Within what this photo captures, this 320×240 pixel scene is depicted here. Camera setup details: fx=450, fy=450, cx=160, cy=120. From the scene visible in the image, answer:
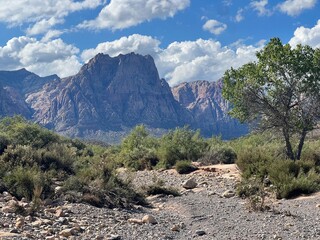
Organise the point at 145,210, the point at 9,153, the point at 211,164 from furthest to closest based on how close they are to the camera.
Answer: the point at 211,164, the point at 9,153, the point at 145,210

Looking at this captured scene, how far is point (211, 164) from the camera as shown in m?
29.0

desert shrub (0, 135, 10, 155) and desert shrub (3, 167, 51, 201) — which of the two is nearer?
desert shrub (3, 167, 51, 201)

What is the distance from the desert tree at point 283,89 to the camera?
23.4 m

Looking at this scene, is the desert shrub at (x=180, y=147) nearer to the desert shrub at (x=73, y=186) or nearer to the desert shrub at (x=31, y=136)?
the desert shrub at (x=31, y=136)

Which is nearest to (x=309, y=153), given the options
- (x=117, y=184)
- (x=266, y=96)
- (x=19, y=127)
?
(x=266, y=96)

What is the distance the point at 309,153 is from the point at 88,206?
49.5 ft

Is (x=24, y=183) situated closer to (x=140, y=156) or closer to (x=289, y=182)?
(x=289, y=182)

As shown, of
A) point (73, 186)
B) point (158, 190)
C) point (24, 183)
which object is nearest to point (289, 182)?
point (158, 190)

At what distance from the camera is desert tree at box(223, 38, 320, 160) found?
23406 millimetres

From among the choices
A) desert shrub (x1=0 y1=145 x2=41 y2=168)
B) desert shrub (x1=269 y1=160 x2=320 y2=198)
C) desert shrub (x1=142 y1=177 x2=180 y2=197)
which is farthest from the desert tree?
desert shrub (x1=0 y1=145 x2=41 y2=168)

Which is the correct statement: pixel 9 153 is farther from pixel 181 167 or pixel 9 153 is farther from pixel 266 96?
pixel 266 96

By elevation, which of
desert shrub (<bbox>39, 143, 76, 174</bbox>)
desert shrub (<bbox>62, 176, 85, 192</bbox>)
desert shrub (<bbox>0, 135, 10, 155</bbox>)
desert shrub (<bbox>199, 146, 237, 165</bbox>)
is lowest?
desert shrub (<bbox>199, 146, 237, 165</bbox>)

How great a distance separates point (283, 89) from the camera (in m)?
23.6

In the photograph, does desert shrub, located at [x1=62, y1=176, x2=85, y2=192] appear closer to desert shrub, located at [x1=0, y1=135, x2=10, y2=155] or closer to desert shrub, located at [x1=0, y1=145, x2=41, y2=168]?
desert shrub, located at [x1=0, y1=145, x2=41, y2=168]
